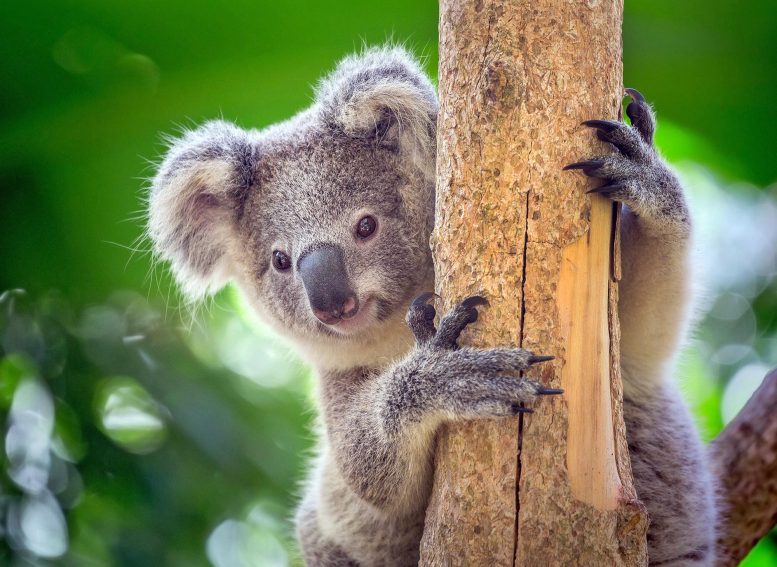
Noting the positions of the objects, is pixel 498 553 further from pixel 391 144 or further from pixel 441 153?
pixel 391 144

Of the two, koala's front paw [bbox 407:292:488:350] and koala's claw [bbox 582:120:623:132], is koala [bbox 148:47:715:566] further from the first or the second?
koala's claw [bbox 582:120:623:132]

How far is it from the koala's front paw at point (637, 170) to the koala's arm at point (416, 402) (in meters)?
0.47

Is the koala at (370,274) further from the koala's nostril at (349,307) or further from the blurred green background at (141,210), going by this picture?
the blurred green background at (141,210)

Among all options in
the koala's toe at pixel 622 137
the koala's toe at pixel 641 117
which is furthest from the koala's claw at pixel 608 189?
the koala's toe at pixel 641 117

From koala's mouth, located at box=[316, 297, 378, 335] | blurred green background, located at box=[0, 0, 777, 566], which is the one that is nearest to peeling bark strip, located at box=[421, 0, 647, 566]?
koala's mouth, located at box=[316, 297, 378, 335]

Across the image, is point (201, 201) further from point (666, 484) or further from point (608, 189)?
point (666, 484)

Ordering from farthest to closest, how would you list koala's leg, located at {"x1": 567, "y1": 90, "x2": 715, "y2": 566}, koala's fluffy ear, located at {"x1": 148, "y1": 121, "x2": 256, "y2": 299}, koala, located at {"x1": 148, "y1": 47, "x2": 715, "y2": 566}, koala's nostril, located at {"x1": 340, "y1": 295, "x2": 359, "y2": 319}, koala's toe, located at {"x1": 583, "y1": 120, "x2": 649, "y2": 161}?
koala's fluffy ear, located at {"x1": 148, "y1": 121, "x2": 256, "y2": 299} < koala's nostril, located at {"x1": 340, "y1": 295, "x2": 359, "y2": 319} < koala, located at {"x1": 148, "y1": 47, "x2": 715, "y2": 566} < koala's leg, located at {"x1": 567, "y1": 90, "x2": 715, "y2": 566} < koala's toe, located at {"x1": 583, "y1": 120, "x2": 649, "y2": 161}

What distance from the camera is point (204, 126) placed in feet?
11.2

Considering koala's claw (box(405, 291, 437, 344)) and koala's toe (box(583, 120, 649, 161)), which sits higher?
koala's toe (box(583, 120, 649, 161))

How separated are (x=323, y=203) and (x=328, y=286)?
1.37ft

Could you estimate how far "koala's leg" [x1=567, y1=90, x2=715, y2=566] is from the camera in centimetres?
244

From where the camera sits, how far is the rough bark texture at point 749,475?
3520mm

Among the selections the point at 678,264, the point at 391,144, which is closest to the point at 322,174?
the point at 391,144

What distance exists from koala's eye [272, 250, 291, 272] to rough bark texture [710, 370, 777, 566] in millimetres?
2032
